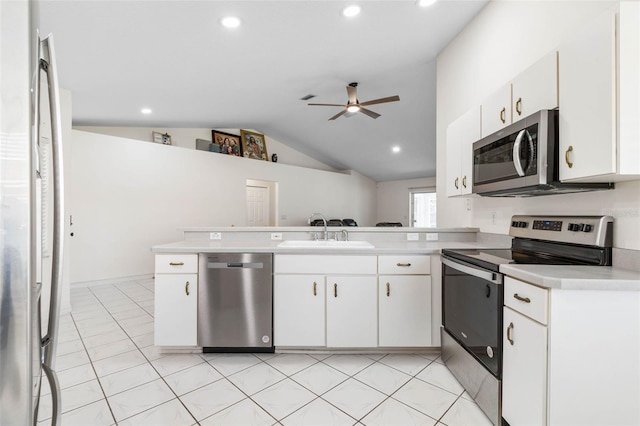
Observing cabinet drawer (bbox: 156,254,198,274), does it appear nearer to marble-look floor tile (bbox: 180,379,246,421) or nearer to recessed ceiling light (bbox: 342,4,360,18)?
marble-look floor tile (bbox: 180,379,246,421)

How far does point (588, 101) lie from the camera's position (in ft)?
4.37


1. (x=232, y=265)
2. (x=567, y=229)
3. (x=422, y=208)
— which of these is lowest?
(x=232, y=265)

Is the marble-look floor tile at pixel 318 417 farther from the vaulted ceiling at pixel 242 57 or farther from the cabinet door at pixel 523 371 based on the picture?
the vaulted ceiling at pixel 242 57

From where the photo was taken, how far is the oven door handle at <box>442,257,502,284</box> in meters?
1.57

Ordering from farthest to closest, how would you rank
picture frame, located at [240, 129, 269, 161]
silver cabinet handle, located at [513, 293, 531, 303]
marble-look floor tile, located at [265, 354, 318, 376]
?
picture frame, located at [240, 129, 269, 161], marble-look floor tile, located at [265, 354, 318, 376], silver cabinet handle, located at [513, 293, 531, 303]

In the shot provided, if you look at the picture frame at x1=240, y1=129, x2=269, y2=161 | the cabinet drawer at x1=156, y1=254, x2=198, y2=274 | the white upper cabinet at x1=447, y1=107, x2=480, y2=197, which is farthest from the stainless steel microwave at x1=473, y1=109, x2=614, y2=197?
the picture frame at x1=240, y1=129, x2=269, y2=161

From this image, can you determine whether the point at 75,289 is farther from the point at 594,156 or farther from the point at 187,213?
the point at 594,156

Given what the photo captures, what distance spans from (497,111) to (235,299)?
2.20 m

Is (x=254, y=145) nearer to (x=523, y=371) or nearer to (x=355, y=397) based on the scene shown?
(x=355, y=397)

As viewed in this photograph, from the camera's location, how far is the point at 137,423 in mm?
1604


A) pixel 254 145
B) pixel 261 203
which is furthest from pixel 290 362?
pixel 254 145

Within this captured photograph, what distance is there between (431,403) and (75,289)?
4864 millimetres

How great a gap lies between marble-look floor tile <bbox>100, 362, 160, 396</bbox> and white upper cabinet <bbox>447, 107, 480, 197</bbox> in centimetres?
258

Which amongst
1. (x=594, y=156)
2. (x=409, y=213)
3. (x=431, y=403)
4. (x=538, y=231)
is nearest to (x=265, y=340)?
(x=431, y=403)
